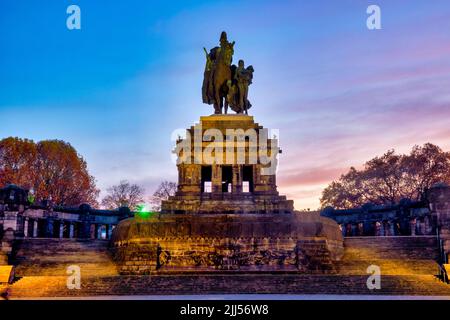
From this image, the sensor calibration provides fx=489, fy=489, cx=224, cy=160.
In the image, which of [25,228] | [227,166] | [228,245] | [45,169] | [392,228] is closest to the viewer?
[228,245]

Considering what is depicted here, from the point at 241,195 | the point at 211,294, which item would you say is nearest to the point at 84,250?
the point at 241,195

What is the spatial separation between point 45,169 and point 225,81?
27.7 m

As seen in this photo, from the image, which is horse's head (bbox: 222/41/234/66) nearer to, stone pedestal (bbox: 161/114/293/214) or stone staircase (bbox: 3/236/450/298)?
stone pedestal (bbox: 161/114/293/214)

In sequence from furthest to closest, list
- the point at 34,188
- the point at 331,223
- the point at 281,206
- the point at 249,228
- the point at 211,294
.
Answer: the point at 34,188
the point at 281,206
the point at 331,223
the point at 249,228
the point at 211,294

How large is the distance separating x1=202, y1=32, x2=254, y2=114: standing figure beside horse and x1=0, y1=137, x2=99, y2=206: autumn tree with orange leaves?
85.5 ft

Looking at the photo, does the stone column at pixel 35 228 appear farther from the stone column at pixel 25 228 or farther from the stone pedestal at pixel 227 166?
the stone pedestal at pixel 227 166

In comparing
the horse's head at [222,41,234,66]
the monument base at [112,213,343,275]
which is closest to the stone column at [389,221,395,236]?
the monument base at [112,213,343,275]

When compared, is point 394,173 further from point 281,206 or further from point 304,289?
point 304,289

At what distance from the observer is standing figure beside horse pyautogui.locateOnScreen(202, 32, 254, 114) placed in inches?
1340

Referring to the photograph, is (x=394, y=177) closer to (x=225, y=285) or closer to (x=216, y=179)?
(x=216, y=179)

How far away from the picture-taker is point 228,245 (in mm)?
24906

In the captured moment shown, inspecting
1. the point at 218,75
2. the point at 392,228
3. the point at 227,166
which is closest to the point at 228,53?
the point at 218,75

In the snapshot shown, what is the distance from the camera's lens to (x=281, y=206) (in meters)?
29.3
